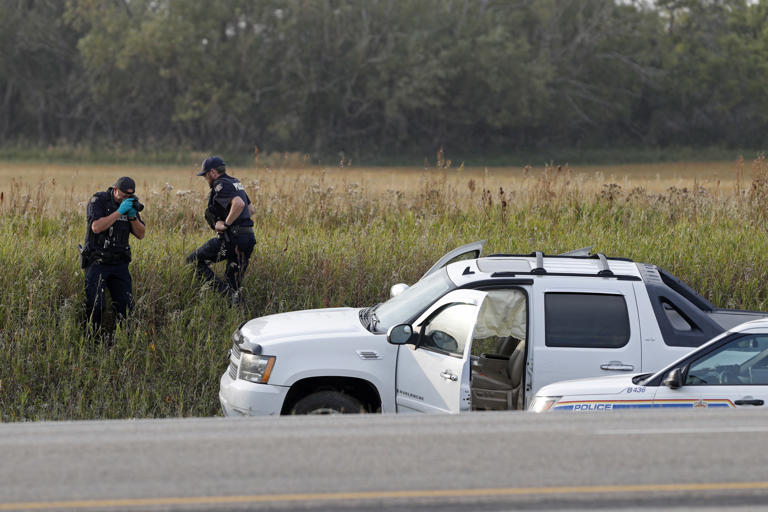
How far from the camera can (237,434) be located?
650cm

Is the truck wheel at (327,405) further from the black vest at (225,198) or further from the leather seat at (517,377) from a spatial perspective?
the black vest at (225,198)

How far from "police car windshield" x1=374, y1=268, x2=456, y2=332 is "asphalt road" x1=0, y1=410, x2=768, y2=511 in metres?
1.22

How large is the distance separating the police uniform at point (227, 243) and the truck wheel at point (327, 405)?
4.28 meters

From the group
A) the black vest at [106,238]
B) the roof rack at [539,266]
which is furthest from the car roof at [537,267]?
the black vest at [106,238]

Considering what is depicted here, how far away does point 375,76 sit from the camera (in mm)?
60125

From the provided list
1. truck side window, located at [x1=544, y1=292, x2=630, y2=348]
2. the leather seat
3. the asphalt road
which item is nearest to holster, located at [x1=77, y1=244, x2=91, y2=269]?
the asphalt road

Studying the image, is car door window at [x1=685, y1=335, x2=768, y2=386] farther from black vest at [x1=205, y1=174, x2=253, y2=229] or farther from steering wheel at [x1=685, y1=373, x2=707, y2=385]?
black vest at [x1=205, y1=174, x2=253, y2=229]

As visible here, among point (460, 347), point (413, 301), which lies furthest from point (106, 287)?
point (460, 347)

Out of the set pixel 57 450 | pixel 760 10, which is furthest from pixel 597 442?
pixel 760 10

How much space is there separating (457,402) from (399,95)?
51.1 meters

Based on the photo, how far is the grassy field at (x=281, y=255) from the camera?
10.2 metres

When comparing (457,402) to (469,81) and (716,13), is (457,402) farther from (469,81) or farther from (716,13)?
(716,13)

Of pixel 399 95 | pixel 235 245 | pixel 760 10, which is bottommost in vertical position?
pixel 235 245

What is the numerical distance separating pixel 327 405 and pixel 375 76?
53.7 metres
